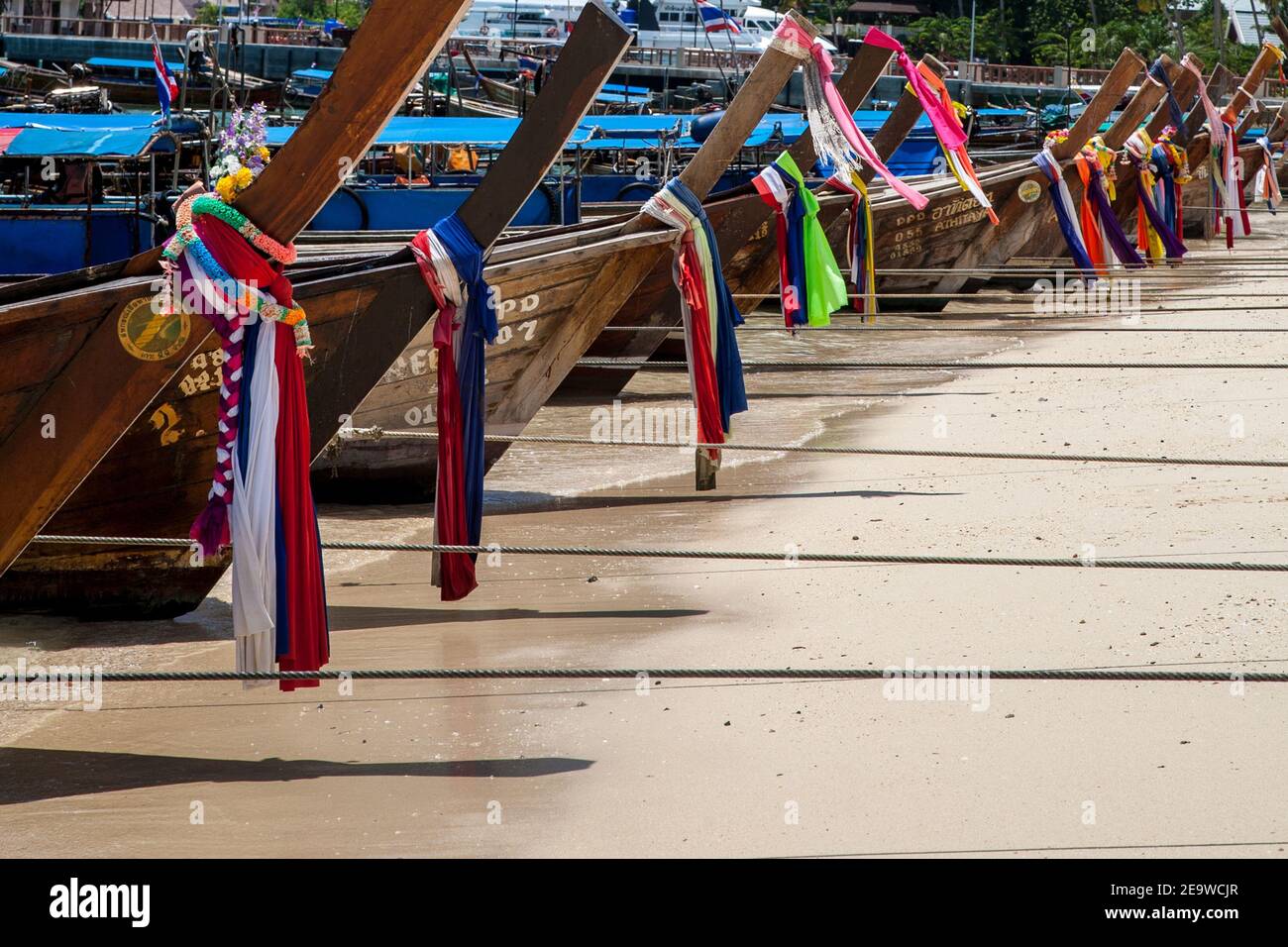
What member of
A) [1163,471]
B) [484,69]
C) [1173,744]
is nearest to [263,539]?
[1173,744]

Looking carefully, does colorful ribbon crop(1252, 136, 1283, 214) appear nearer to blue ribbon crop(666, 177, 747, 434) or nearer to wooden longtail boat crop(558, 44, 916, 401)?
wooden longtail boat crop(558, 44, 916, 401)

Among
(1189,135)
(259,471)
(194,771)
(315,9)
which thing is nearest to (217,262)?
(259,471)

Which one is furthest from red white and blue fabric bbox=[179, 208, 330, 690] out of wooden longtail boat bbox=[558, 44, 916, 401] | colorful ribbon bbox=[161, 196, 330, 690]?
wooden longtail boat bbox=[558, 44, 916, 401]

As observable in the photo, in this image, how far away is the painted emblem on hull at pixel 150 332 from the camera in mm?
5043

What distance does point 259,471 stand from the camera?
462 cm

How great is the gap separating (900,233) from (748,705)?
38.7 ft

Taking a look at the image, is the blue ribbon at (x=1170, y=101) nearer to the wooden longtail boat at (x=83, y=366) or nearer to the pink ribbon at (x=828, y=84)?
the pink ribbon at (x=828, y=84)

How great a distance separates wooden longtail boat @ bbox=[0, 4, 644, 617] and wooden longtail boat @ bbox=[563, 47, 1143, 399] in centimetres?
511

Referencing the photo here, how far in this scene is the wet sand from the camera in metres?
4.24

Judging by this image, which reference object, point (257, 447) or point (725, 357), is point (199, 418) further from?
point (725, 357)

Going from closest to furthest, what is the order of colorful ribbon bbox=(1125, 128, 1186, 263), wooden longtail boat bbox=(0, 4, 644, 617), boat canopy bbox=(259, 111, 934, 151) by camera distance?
1. wooden longtail boat bbox=(0, 4, 644, 617)
2. boat canopy bbox=(259, 111, 934, 151)
3. colorful ribbon bbox=(1125, 128, 1186, 263)

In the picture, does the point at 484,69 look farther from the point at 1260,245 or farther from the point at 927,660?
the point at 927,660

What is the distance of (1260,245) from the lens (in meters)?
25.7

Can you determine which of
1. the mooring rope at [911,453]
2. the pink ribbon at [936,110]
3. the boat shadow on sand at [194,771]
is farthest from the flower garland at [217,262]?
the pink ribbon at [936,110]
